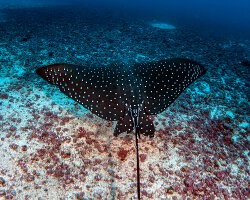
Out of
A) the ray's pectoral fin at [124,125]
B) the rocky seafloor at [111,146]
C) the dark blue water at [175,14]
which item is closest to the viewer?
the rocky seafloor at [111,146]

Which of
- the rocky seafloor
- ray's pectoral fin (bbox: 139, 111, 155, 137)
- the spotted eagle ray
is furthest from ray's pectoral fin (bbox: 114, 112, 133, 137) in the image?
the rocky seafloor

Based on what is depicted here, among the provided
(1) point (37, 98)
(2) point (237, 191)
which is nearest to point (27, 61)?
(1) point (37, 98)

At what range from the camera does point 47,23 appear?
11.4 meters

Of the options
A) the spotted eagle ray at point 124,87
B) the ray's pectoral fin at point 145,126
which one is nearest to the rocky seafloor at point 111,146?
the ray's pectoral fin at point 145,126

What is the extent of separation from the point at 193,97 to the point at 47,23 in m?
10.4

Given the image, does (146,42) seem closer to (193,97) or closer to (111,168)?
(193,97)

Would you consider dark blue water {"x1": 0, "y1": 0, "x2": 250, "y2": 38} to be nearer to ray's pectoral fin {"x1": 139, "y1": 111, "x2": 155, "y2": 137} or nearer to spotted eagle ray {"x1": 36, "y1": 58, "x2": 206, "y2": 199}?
spotted eagle ray {"x1": 36, "y1": 58, "x2": 206, "y2": 199}

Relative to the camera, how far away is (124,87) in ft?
12.6

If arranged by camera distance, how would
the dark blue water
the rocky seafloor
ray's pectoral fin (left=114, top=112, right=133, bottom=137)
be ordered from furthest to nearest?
the dark blue water
ray's pectoral fin (left=114, top=112, right=133, bottom=137)
the rocky seafloor

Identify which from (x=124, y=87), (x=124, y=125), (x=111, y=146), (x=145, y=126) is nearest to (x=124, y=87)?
(x=124, y=87)

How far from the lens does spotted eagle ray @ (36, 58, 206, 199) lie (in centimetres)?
360

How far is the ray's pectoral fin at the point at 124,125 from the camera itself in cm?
352

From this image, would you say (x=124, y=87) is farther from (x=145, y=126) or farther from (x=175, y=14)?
(x=175, y=14)

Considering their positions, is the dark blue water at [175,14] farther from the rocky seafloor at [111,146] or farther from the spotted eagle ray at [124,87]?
the spotted eagle ray at [124,87]
